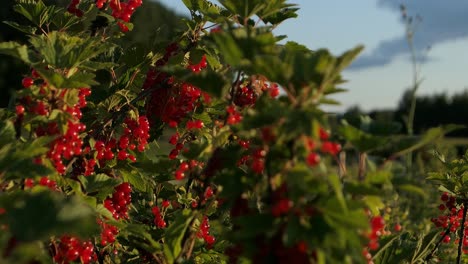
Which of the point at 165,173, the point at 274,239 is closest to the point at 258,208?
the point at 274,239

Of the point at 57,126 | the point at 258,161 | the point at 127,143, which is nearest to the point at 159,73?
the point at 127,143

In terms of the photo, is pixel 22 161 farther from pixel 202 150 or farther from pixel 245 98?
pixel 245 98

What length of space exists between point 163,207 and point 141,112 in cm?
65

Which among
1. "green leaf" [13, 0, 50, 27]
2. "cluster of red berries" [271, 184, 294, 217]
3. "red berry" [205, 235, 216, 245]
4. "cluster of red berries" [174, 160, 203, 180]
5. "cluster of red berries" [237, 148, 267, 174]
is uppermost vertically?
"green leaf" [13, 0, 50, 27]

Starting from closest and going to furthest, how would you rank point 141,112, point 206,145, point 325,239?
point 325,239, point 206,145, point 141,112

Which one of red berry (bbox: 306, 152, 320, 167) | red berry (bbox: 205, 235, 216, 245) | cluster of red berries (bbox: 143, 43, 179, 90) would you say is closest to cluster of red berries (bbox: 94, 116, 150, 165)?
cluster of red berries (bbox: 143, 43, 179, 90)

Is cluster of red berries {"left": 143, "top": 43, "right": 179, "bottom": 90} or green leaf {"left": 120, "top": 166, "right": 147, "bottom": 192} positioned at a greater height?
cluster of red berries {"left": 143, "top": 43, "right": 179, "bottom": 90}

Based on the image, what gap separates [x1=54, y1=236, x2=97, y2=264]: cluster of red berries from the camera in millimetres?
2664

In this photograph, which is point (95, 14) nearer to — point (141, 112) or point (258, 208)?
point (141, 112)

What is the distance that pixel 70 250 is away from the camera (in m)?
2.66

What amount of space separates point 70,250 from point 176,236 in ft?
1.50

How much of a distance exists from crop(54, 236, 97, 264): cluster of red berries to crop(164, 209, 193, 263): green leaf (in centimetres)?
37

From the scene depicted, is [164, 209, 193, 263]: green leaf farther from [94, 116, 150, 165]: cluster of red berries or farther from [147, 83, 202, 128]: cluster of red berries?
[147, 83, 202, 128]: cluster of red berries

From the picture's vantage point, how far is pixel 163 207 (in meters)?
3.76
